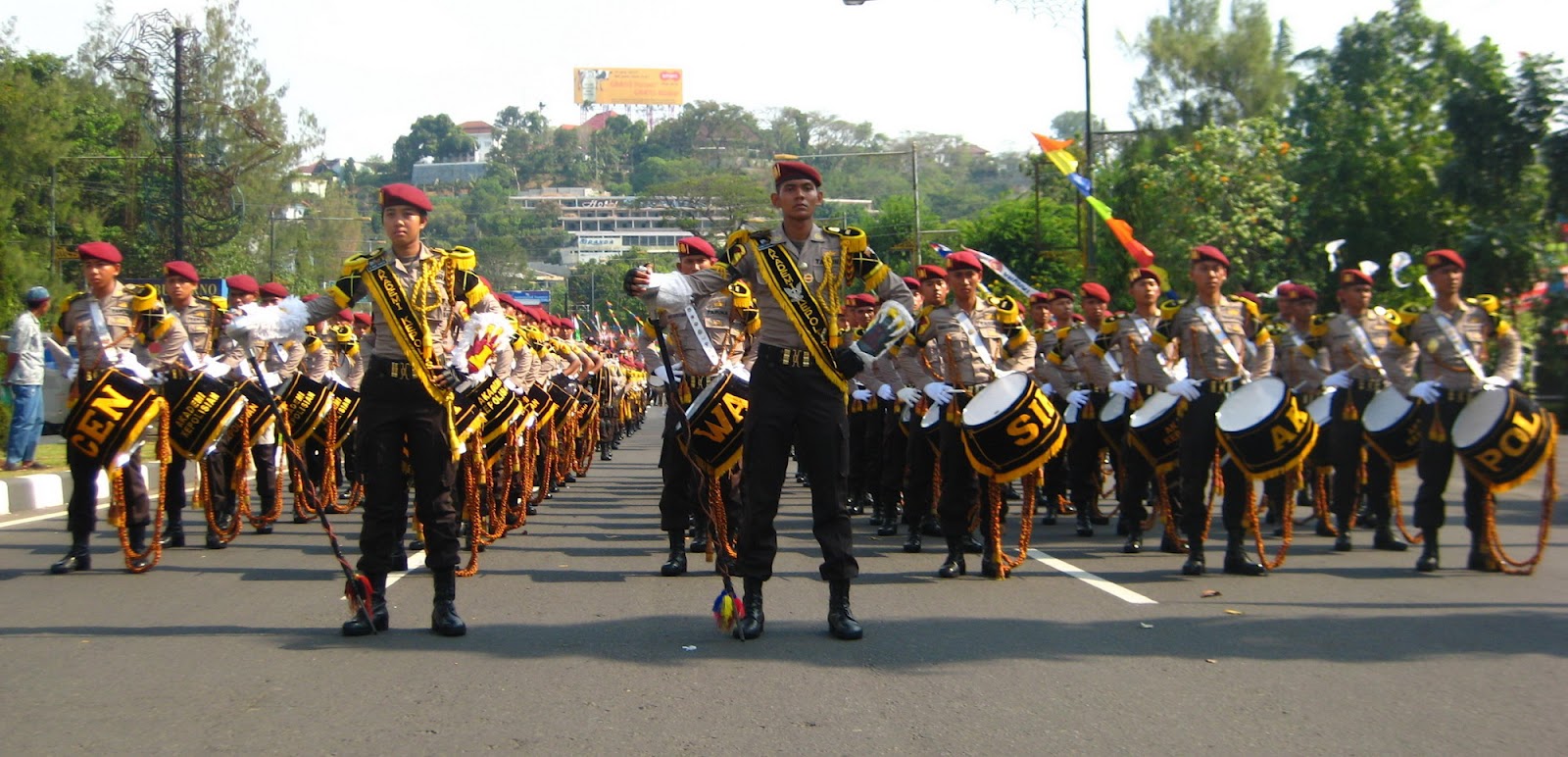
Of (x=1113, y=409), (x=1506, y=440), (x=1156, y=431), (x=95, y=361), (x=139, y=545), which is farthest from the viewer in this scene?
(x=1113, y=409)

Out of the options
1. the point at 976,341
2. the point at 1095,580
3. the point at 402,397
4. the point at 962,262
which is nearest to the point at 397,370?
the point at 402,397

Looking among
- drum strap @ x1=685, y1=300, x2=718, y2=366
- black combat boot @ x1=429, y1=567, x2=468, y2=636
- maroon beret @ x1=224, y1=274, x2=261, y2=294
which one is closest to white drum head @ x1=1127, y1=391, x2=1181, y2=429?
drum strap @ x1=685, y1=300, x2=718, y2=366

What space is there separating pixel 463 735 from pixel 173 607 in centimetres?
360

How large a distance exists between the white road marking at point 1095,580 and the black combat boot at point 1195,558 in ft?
1.76

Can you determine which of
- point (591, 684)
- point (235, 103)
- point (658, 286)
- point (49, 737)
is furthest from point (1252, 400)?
point (235, 103)

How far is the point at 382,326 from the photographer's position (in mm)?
7727

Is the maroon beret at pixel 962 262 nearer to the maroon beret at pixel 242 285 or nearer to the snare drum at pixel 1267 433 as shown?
the snare drum at pixel 1267 433

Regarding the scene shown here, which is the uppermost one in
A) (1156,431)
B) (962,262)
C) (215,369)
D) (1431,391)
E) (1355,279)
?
(962,262)

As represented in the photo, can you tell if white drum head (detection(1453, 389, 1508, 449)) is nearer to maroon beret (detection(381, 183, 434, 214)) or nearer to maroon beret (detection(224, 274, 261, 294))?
maroon beret (detection(381, 183, 434, 214))

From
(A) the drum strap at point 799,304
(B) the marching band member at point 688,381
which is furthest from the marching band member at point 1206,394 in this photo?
(A) the drum strap at point 799,304

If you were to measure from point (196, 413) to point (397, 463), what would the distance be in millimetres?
3874

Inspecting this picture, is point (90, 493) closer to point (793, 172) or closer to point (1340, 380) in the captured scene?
point (793, 172)

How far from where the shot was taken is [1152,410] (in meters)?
11.2

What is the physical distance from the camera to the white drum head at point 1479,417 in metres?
9.74
